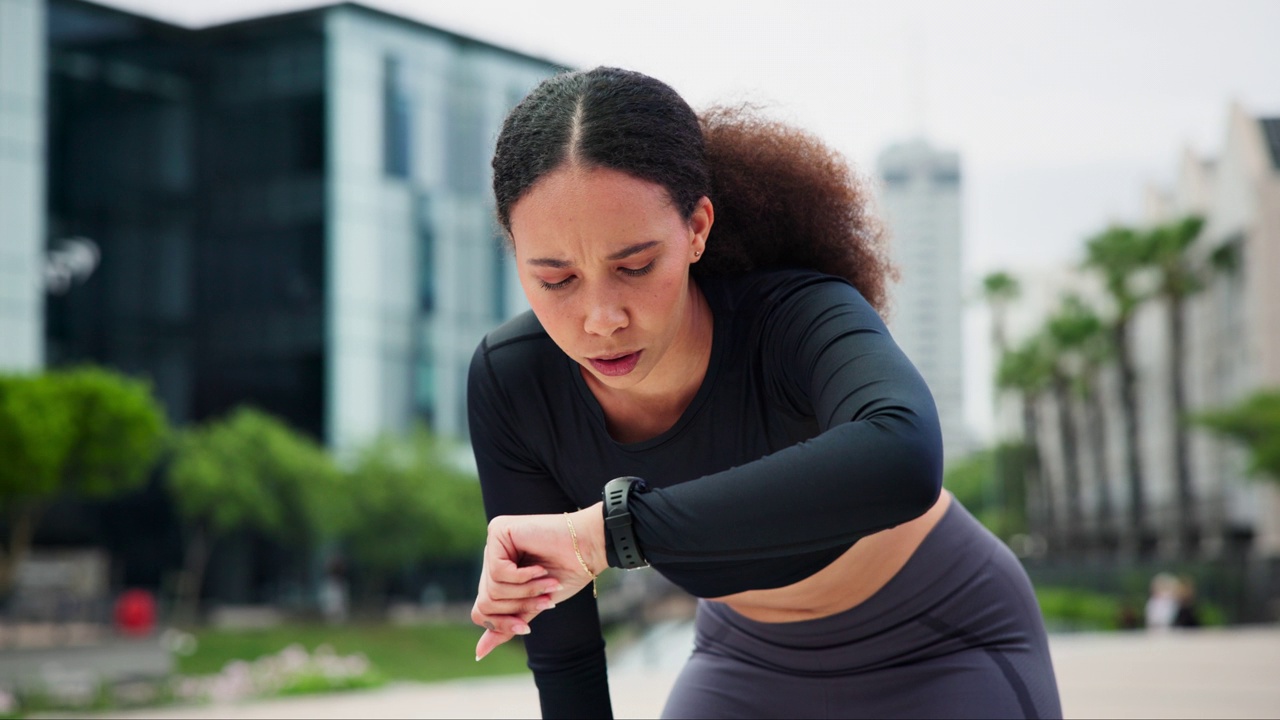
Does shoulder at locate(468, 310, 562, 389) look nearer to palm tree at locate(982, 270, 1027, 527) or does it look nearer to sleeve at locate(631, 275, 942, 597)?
sleeve at locate(631, 275, 942, 597)

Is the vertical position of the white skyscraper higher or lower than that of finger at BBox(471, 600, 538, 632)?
higher

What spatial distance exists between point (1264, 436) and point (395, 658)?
25.3 m

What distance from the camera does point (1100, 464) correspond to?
55.9 m

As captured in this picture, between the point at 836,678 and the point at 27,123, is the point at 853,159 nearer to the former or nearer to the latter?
the point at 836,678

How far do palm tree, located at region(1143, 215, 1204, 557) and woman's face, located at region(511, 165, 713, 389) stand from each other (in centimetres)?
4568

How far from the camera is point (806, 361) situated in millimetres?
1977

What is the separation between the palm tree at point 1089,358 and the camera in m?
51.3

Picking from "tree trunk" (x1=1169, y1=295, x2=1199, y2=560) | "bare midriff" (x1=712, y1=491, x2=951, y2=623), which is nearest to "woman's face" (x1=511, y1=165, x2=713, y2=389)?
"bare midriff" (x1=712, y1=491, x2=951, y2=623)

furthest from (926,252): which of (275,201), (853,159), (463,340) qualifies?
(853,159)

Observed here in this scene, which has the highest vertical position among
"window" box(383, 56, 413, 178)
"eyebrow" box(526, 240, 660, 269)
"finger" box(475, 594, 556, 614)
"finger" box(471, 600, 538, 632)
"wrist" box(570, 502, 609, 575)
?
"window" box(383, 56, 413, 178)

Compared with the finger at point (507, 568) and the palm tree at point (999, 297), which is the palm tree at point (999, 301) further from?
the finger at point (507, 568)

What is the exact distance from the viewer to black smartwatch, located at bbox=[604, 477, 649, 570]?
1.75m

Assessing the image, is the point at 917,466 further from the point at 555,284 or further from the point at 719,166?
the point at 719,166

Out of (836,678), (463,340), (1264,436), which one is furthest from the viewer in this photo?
(463,340)
